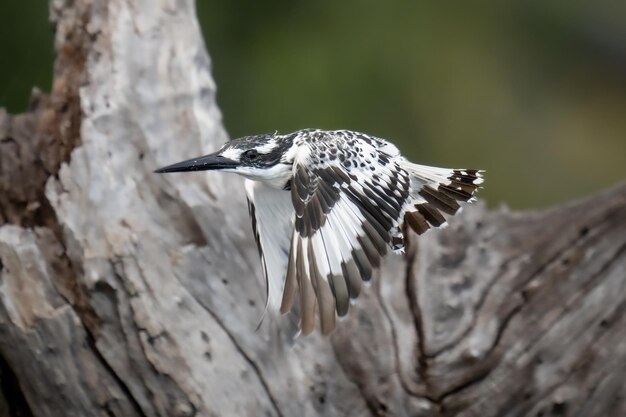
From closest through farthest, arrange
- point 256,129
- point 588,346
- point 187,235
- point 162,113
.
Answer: point 588,346 → point 187,235 → point 162,113 → point 256,129

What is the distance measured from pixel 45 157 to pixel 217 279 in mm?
581

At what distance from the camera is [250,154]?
211 cm

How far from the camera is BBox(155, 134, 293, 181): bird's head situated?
2.09 m

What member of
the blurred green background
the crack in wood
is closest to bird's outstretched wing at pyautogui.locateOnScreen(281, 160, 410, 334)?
the crack in wood

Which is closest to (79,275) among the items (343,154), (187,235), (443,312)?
(187,235)

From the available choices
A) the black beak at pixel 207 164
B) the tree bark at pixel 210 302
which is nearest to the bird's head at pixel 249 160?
the black beak at pixel 207 164

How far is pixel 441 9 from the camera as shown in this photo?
5566 millimetres

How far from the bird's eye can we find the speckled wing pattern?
89 millimetres

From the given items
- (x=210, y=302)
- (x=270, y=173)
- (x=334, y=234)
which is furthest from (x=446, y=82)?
(x=334, y=234)

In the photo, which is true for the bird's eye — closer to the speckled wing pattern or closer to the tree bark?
the speckled wing pattern

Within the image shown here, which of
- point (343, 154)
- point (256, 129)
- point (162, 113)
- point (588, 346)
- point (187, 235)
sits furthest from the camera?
point (256, 129)

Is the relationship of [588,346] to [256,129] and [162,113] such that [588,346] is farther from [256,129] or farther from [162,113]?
[256,129]

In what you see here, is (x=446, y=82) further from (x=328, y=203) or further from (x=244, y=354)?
(x=328, y=203)

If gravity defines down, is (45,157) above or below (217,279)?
above
